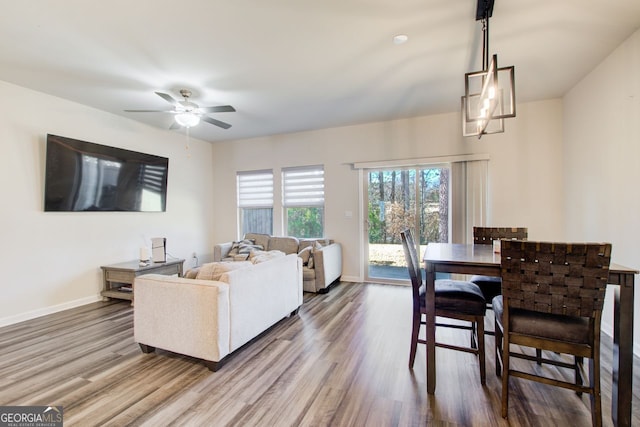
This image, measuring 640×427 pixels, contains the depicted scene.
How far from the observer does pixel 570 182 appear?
3576 millimetres

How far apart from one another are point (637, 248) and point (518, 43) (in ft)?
6.56

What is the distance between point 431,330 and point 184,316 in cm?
184

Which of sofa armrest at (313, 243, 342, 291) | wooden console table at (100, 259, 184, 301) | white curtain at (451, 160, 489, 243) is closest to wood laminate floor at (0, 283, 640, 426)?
wooden console table at (100, 259, 184, 301)

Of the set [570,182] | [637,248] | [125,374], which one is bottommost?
[125,374]

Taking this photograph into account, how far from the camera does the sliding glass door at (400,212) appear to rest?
4.49 metres

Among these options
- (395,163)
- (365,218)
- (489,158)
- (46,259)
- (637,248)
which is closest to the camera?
(637,248)

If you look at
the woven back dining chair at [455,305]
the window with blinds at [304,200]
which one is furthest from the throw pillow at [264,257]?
the window with blinds at [304,200]

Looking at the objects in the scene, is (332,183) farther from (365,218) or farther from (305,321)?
(305,321)

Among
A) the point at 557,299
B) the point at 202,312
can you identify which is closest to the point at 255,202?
the point at 202,312

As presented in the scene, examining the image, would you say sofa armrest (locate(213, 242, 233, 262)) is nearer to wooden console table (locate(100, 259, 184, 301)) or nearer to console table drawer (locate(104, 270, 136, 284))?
wooden console table (locate(100, 259, 184, 301))

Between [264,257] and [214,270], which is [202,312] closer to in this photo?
[214,270]

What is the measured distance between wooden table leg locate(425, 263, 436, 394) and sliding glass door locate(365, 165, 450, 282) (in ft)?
8.87

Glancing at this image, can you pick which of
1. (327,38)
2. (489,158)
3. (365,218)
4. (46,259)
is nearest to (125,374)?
(46,259)

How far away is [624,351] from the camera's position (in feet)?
5.15
